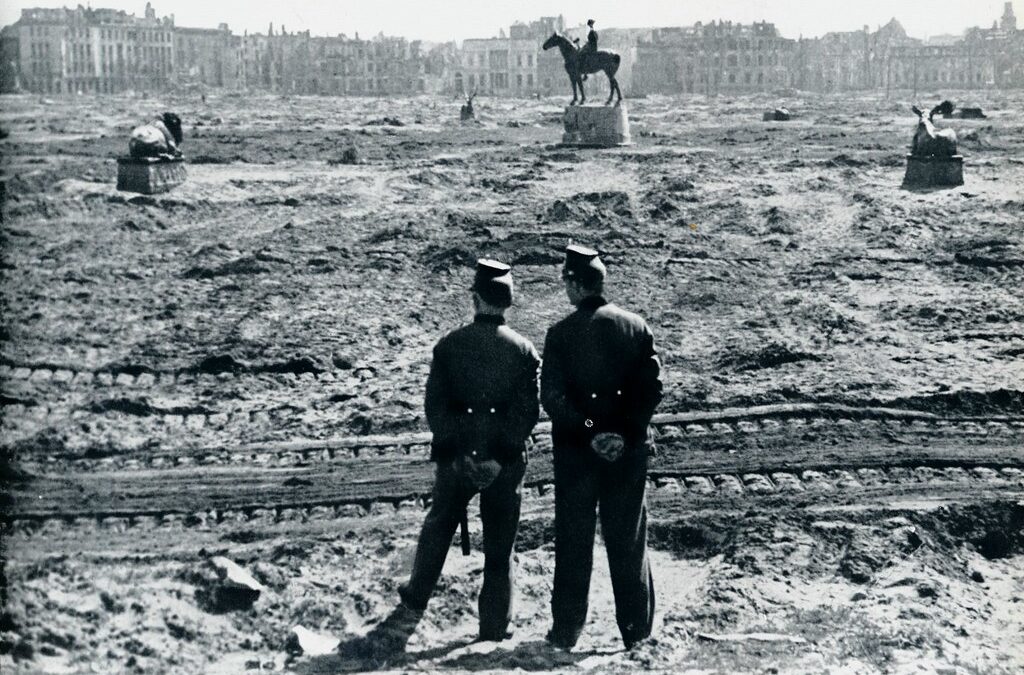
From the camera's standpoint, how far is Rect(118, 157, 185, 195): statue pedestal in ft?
63.3

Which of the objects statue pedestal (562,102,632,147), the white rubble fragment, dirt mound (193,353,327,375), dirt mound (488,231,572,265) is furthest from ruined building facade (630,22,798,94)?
the white rubble fragment

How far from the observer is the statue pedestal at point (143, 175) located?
19297mm

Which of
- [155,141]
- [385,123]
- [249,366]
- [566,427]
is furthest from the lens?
[385,123]

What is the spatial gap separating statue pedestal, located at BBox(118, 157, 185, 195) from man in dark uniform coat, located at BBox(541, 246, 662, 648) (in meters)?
15.6

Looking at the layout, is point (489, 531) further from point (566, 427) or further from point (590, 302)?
point (590, 302)

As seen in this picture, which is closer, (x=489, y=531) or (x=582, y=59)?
(x=489, y=531)

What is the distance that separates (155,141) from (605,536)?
54.3ft

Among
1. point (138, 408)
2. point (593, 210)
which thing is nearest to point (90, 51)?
point (593, 210)

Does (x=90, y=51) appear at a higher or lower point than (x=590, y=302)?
higher

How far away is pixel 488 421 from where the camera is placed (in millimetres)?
5406

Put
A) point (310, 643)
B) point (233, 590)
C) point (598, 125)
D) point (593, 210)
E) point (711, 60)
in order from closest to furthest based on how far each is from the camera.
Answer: point (310, 643)
point (233, 590)
point (593, 210)
point (598, 125)
point (711, 60)

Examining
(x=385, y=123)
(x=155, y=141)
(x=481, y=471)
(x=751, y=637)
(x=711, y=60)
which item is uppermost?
(x=711, y=60)

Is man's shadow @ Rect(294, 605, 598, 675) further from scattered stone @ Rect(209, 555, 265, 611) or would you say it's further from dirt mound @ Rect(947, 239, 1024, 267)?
dirt mound @ Rect(947, 239, 1024, 267)

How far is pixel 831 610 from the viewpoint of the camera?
5934mm
